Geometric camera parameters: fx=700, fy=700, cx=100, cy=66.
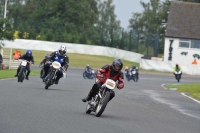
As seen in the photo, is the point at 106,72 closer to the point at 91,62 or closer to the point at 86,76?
the point at 86,76

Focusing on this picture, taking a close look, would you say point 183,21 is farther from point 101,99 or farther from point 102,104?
point 102,104

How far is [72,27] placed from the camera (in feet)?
283

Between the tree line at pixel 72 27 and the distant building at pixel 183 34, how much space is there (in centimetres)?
163

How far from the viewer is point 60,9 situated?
312ft

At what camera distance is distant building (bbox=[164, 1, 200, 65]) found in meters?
74.8

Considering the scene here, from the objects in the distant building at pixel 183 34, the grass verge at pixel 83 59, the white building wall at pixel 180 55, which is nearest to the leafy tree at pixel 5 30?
the grass verge at pixel 83 59

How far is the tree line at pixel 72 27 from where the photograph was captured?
7844 cm

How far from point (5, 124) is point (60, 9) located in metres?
83.2

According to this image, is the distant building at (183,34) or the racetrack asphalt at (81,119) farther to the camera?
the distant building at (183,34)

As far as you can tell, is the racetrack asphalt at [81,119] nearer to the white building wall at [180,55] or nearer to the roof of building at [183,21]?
the white building wall at [180,55]

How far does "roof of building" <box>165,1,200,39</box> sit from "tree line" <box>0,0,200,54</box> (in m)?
1.96

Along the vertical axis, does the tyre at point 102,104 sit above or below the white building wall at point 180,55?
below

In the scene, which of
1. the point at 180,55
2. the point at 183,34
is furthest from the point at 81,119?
the point at 183,34

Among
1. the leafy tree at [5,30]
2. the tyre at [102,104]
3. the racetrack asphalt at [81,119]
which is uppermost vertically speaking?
the leafy tree at [5,30]
